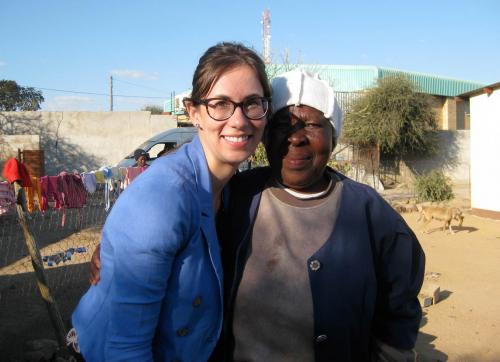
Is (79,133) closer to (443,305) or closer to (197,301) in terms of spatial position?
(443,305)

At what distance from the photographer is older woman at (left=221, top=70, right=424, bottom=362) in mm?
1534

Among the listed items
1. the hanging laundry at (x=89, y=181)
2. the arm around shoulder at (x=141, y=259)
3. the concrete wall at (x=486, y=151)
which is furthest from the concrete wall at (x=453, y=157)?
the arm around shoulder at (x=141, y=259)

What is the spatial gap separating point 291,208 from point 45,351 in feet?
9.75

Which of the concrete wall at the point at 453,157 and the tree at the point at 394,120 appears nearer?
the tree at the point at 394,120

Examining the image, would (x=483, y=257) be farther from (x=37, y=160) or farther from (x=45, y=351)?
(x=37, y=160)

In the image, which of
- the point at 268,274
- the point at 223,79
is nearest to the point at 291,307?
the point at 268,274

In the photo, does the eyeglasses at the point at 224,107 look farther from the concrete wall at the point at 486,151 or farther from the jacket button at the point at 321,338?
the concrete wall at the point at 486,151

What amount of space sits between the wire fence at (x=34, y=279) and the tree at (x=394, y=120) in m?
14.1

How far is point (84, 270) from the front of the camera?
6.16 metres

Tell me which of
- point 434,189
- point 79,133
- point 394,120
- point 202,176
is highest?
point 394,120

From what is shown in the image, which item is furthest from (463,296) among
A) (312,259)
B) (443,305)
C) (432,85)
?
(432,85)

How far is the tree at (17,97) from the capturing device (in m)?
30.0

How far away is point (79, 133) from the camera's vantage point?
18609 mm

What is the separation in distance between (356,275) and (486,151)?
11.5 metres
